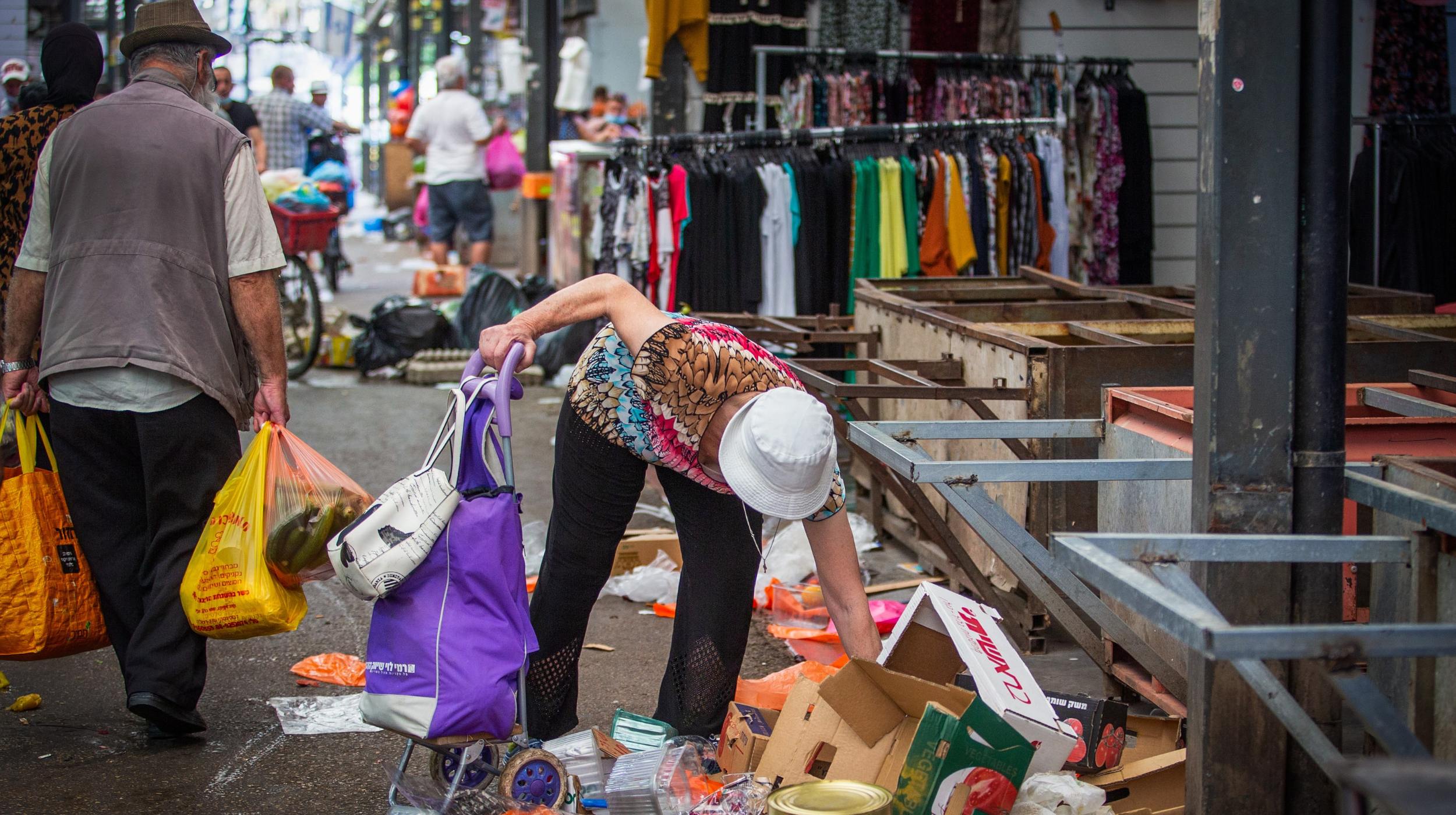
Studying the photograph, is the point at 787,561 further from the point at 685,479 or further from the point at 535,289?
the point at 535,289

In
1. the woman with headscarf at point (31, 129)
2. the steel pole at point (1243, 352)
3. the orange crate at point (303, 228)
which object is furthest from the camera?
the orange crate at point (303, 228)

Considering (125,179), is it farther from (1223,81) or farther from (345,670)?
(1223,81)

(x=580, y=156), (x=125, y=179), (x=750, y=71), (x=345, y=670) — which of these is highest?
(x=750, y=71)

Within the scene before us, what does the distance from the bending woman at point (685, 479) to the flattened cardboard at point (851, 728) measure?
0.21 metres

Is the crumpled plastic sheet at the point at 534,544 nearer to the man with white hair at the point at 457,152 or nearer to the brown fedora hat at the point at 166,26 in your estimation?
the brown fedora hat at the point at 166,26

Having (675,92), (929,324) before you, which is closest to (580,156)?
(675,92)

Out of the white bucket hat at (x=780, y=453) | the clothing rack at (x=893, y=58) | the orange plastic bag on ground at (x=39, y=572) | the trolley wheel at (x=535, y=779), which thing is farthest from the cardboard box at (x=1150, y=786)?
the clothing rack at (x=893, y=58)

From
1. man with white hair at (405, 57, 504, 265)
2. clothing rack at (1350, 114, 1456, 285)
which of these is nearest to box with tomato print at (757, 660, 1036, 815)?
clothing rack at (1350, 114, 1456, 285)

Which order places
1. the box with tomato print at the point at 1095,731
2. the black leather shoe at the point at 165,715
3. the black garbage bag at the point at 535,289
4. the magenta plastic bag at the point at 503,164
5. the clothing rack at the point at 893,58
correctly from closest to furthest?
the box with tomato print at the point at 1095,731, the black leather shoe at the point at 165,715, the clothing rack at the point at 893,58, the black garbage bag at the point at 535,289, the magenta plastic bag at the point at 503,164

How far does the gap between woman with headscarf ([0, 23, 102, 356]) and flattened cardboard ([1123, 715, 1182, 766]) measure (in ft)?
12.0

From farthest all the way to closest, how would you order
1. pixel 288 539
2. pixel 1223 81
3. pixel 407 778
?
1. pixel 288 539
2. pixel 407 778
3. pixel 1223 81

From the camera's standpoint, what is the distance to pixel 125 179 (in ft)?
12.0

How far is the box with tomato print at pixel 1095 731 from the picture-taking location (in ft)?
10.5

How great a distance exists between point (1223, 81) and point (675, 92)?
7853 mm
